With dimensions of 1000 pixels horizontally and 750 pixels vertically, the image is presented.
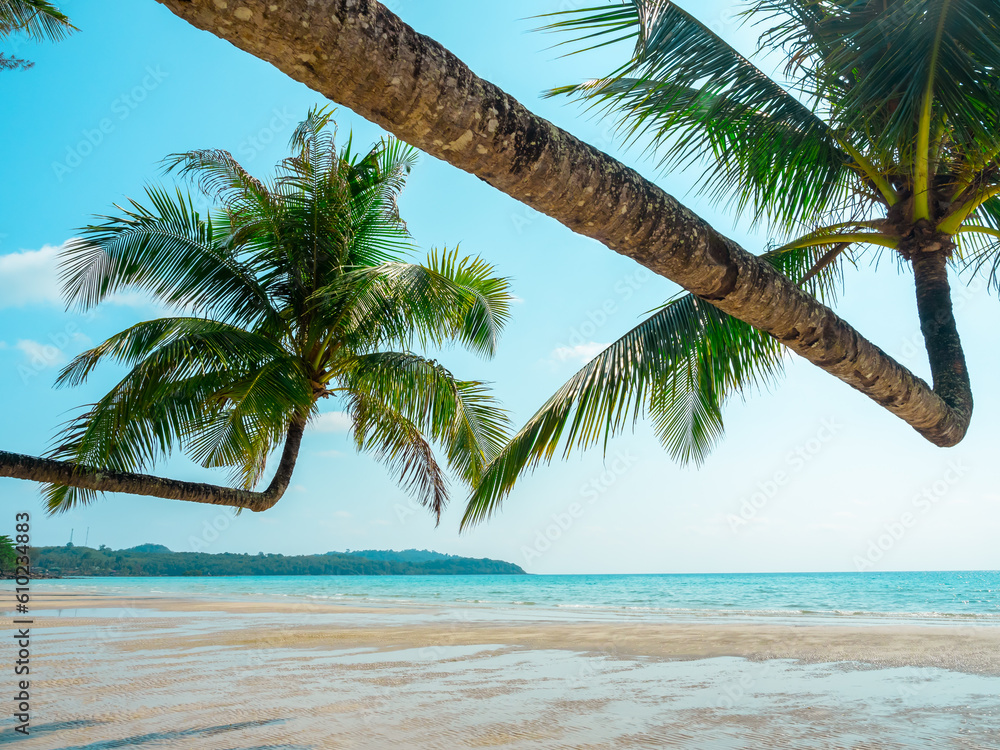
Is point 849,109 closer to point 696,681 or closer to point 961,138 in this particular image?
point 961,138

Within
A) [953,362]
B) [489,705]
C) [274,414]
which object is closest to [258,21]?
[953,362]

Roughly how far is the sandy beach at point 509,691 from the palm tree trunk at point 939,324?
213cm

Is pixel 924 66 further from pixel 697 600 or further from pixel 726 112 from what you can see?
pixel 697 600

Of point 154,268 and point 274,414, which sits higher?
point 154,268

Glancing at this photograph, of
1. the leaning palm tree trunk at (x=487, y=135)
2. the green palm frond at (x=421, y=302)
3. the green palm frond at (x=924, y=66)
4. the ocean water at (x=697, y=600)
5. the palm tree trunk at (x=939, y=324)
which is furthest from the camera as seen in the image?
the ocean water at (x=697, y=600)

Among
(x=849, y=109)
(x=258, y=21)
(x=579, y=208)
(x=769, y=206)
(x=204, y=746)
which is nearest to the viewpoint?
(x=258, y=21)

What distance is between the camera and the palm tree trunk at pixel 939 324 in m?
3.35

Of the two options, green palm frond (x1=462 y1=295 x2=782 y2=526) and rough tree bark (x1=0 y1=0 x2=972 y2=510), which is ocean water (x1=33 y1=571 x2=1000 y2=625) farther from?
rough tree bark (x1=0 y1=0 x2=972 y2=510)

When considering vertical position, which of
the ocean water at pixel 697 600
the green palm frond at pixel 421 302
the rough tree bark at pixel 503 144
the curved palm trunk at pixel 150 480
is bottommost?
the ocean water at pixel 697 600

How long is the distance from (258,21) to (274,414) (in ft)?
14.3

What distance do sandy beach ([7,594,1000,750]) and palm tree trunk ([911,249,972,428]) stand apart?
2126 mm

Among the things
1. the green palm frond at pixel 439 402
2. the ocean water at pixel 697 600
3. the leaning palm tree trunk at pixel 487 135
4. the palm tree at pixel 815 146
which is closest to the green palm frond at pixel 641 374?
the palm tree at pixel 815 146

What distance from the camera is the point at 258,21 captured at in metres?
1.11

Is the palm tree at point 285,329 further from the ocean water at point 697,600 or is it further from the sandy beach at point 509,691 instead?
the ocean water at point 697,600
